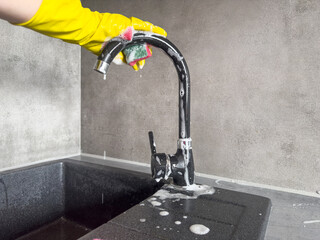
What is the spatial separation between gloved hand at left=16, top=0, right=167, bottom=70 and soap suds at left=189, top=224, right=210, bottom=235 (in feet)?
1.56

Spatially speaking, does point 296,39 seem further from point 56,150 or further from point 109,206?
point 56,150

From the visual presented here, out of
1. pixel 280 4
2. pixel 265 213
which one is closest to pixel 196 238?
pixel 265 213

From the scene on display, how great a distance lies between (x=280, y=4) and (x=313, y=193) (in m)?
0.79

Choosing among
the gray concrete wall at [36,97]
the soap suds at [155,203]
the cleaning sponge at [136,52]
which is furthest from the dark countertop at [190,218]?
the gray concrete wall at [36,97]

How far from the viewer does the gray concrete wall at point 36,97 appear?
1220 millimetres

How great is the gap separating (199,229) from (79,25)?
53 cm

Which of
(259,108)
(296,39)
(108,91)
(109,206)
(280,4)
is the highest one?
(280,4)

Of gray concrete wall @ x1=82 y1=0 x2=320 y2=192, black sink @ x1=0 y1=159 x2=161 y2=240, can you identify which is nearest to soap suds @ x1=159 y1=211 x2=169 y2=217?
black sink @ x1=0 y1=159 x2=161 y2=240

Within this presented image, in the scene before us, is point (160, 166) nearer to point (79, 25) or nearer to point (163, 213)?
point (163, 213)

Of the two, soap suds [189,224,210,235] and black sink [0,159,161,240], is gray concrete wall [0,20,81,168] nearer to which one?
black sink [0,159,161,240]

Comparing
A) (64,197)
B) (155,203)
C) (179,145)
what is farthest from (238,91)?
(64,197)

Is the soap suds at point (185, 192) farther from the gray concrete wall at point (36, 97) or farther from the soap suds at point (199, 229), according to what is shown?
the gray concrete wall at point (36, 97)

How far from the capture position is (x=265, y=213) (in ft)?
1.83

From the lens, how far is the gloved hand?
490mm
